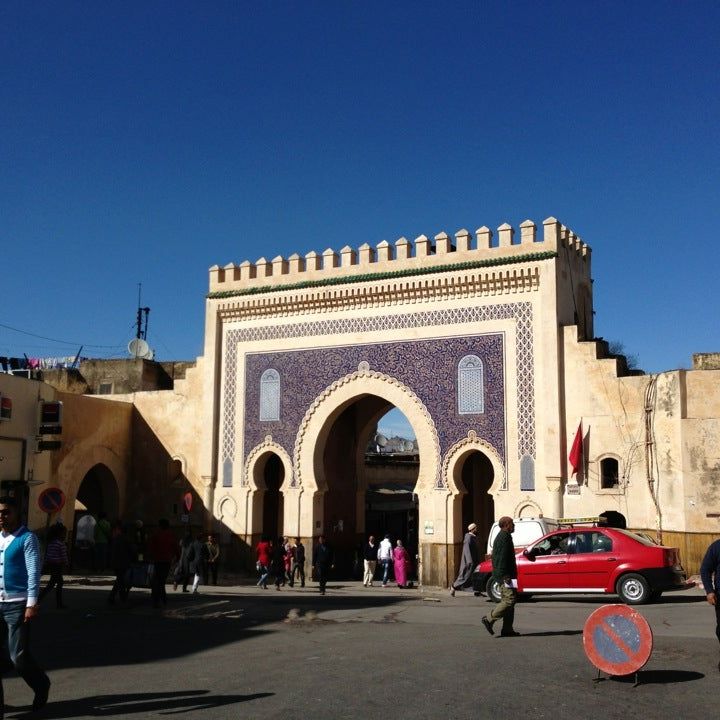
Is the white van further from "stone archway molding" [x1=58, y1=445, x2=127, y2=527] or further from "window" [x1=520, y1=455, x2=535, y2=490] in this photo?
"stone archway molding" [x1=58, y1=445, x2=127, y2=527]

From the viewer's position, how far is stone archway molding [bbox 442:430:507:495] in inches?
753

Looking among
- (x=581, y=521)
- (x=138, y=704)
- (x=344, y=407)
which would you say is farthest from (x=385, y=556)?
(x=138, y=704)

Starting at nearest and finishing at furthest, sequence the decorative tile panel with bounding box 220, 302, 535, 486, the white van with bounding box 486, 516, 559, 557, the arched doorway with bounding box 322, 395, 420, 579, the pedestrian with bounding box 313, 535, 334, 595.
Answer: the white van with bounding box 486, 516, 559, 557
the pedestrian with bounding box 313, 535, 334, 595
the decorative tile panel with bounding box 220, 302, 535, 486
the arched doorway with bounding box 322, 395, 420, 579

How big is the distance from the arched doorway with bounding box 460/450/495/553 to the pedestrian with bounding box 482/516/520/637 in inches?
538

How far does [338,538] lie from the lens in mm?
23422

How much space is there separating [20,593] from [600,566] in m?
9.72

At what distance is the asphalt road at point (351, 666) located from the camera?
6.44 meters

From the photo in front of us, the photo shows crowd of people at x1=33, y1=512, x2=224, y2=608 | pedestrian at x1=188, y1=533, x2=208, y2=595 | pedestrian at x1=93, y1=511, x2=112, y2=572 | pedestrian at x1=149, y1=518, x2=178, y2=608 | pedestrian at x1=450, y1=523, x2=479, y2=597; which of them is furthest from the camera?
pedestrian at x1=93, y1=511, x2=112, y2=572

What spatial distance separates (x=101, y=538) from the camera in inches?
810

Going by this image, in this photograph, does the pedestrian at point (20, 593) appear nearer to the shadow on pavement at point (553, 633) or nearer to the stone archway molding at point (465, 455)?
the shadow on pavement at point (553, 633)

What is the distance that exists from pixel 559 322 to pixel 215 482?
9555mm

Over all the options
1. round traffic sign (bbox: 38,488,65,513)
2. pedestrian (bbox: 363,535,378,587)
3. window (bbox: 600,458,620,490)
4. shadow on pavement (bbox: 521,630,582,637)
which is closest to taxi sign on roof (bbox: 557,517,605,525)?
window (bbox: 600,458,620,490)

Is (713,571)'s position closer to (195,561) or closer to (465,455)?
(195,561)

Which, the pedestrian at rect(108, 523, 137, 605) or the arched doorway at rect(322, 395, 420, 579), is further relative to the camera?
the arched doorway at rect(322, 395, 420, 579)
